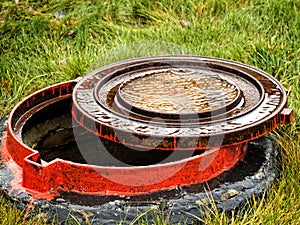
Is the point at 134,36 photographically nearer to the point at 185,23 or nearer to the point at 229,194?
the point at 185,23

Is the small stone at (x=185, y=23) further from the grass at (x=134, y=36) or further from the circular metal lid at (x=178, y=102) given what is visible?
the circular metal lid at (x=178, y=102)

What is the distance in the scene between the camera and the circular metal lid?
93.4 inches

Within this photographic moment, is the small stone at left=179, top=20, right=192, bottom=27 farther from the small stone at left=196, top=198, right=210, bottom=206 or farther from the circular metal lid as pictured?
the small stone at left=196, top=198, right=210, bottom=206

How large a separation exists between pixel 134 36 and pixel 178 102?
1883 millimetres

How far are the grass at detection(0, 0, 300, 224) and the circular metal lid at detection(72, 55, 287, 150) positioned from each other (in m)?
0.61

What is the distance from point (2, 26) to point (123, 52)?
1.17 meters

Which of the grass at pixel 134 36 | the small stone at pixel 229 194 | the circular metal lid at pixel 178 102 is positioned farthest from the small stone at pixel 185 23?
the small stone at pixel 229 194

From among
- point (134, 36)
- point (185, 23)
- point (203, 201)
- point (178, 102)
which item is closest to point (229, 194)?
point (203, 201)

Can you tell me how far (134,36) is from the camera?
4.43m

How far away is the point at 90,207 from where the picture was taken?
7.61 feet

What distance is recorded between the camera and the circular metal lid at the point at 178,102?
2373 millimetres

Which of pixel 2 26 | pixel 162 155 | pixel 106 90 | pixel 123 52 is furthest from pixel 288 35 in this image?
pixel 2 26

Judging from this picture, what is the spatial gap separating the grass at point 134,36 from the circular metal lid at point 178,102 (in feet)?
2.00

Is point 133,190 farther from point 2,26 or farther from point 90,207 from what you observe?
point 2,26
